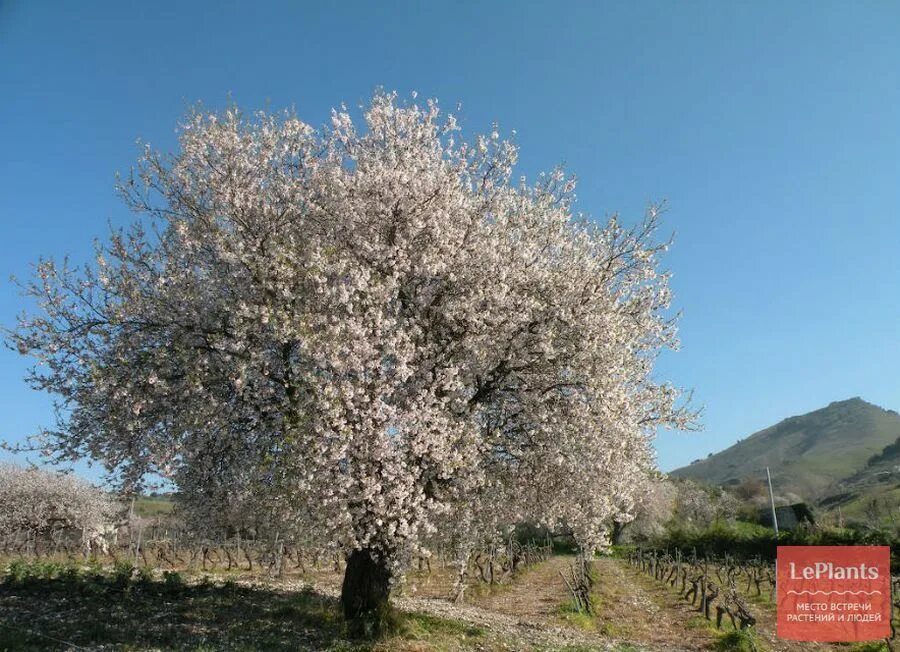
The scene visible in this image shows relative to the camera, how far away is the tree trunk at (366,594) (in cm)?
1519

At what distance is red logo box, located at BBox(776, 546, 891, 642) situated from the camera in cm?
2222

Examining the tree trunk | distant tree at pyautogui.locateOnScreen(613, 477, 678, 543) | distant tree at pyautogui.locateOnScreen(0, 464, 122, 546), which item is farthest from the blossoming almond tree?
distant tree at pyautogui.locateOnScreen(613, 477, 678, 543)

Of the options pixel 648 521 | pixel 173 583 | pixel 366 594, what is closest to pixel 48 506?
pixel 173 583

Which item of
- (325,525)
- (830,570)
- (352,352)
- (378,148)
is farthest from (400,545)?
(830,570)

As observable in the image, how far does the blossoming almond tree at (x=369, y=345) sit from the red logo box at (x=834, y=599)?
1116 centimetres

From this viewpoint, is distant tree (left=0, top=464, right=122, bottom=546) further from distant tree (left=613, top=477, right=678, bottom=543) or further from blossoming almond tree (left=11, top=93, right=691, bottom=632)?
distant tree (left=613, top=477, right=678, bottom=543)

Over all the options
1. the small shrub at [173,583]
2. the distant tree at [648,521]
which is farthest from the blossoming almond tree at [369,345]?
the distant tree at [648,521]

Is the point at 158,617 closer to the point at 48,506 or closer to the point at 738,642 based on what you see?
the point at 738,642

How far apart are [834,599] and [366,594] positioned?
19426mm

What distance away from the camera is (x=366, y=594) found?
1589cm

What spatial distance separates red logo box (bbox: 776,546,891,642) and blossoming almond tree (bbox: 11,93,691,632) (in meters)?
11.2

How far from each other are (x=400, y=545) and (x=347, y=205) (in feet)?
27.6

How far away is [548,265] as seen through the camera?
17.0 m

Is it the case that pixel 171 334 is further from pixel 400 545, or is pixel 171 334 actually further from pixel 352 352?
pixel 400 545
